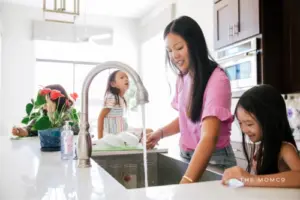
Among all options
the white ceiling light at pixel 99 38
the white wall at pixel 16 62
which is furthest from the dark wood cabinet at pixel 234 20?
the white wall at pixel 16 62

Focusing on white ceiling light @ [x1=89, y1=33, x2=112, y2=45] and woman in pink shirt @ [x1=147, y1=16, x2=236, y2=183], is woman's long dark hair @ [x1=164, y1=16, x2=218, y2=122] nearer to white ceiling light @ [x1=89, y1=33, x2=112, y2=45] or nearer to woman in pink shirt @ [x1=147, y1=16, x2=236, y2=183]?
woman in pink shirt @ [x1=147, y1=16, x2=236, y2=183]

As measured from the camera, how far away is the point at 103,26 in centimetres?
509

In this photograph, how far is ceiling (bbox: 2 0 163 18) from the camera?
4.50m

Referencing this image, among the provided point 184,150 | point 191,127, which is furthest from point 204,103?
point 184,150

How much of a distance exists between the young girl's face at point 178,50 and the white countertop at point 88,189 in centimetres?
46

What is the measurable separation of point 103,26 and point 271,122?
4.61 m

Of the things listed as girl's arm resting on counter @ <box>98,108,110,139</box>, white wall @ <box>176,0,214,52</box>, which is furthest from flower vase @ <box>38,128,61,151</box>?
white wall @ <box>176,0,214,52</box>

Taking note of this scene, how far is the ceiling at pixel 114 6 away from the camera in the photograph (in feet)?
14.8

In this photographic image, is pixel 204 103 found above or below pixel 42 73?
below

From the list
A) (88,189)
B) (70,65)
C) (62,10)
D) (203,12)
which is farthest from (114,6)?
(88,189)

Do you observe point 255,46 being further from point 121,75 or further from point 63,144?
point 63,144

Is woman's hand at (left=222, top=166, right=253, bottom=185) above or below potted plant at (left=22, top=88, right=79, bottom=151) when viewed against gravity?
below

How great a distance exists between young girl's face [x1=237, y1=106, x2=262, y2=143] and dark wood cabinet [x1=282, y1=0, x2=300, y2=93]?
127 cm

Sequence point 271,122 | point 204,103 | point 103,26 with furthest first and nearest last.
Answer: point 103,26 < point 204,103 < point 271,122
